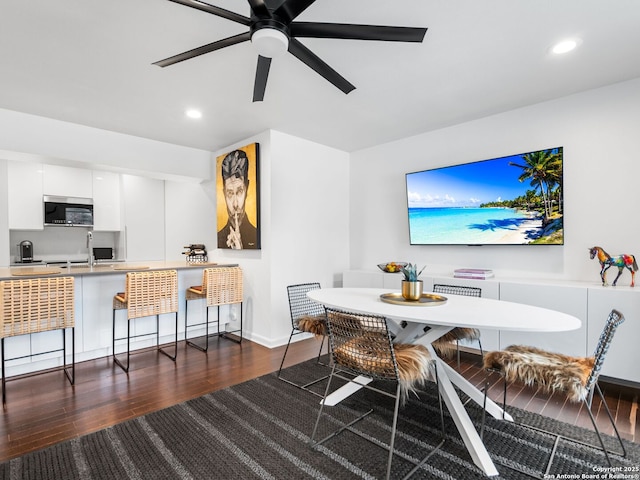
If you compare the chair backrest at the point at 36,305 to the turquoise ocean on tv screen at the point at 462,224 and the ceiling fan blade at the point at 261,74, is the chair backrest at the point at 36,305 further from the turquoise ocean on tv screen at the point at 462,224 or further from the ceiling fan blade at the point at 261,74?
the turquoise ocean on tv screen at the point at 462,224

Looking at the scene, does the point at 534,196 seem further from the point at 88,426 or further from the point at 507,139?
the point at 88,426

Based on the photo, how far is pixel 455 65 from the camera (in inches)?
99.7

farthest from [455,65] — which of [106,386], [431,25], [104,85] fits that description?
[106,386]

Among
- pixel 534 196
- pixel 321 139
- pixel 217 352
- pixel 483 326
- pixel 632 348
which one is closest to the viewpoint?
pixel 483 326

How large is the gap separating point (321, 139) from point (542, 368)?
340cm

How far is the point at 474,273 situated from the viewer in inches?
134

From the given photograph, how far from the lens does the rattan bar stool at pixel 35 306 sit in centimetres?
268

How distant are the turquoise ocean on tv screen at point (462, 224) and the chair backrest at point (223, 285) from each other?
2.20 m

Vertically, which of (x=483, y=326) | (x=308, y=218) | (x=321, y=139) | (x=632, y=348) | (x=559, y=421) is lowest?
(x=559, y=421)

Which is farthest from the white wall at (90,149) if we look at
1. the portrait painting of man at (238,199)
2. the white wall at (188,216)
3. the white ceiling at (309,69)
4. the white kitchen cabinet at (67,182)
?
the white kitchen cabinet at (67,182)

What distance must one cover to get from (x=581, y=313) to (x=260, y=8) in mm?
3127

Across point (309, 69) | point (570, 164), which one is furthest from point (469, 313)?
point (570, 164)

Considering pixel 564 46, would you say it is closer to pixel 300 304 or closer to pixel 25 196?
pixel 300 304

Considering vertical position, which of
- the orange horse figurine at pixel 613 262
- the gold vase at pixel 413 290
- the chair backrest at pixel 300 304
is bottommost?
the chair backrest at pixel 300 304
